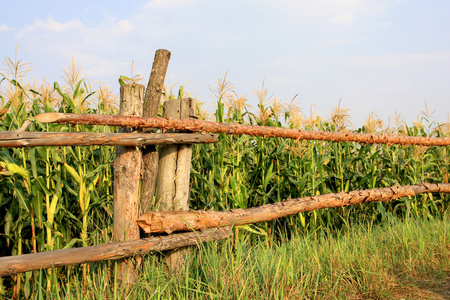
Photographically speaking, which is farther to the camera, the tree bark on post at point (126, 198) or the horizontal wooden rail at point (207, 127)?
the tree bark on post at point (126, 198)

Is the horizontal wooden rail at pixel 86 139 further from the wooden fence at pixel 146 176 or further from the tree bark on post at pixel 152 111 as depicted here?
the tree bark on post at pixel 152 111

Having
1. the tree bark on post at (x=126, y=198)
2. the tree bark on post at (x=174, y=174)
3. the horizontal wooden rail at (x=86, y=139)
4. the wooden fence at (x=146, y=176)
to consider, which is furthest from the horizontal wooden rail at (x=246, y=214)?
the horizontal wooden rail at (x=86, y=139)

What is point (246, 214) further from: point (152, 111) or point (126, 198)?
point (152, 111)

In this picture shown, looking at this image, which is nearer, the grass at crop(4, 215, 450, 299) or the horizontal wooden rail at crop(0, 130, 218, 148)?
the horizontal wooden rail at crop(0, 130, 218, 148)

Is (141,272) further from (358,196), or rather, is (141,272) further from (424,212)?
(424,212)

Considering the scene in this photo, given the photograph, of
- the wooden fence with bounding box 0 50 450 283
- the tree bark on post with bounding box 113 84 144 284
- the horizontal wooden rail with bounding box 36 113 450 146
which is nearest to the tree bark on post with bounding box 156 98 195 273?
the wooden fence with bounding box 0 50 450 283

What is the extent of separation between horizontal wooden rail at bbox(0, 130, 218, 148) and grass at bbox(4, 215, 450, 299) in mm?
1148

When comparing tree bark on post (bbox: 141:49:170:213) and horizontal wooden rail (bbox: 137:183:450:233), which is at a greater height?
tree bark on post (bbox: 141:49:170:213)

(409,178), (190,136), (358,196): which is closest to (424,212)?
(409,178)

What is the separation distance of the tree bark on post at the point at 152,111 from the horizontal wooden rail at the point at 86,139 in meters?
0.30

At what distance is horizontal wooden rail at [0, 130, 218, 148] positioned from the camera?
3.14 metres

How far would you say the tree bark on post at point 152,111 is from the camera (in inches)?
155

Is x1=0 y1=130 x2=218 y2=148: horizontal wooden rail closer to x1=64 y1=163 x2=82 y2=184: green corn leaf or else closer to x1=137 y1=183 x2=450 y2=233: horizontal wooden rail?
x1=64 y1=163 x2=82 y2=184: green corn leaf

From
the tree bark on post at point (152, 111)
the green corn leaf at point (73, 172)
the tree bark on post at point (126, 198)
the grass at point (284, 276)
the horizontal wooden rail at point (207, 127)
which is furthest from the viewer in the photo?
the tree bark on post at point (152, 111)
